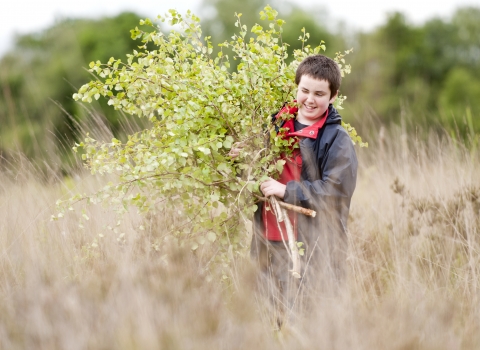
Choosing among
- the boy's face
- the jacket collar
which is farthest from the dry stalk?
the boy's face

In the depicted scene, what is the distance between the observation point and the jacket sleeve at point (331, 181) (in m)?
2.93

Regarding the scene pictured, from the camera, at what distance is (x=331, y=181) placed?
9.66ft

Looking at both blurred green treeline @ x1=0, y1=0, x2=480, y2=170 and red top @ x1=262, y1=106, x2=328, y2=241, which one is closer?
red top @ x1=262, y1=106, x2=328, y2=241

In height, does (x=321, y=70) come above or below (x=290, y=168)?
above

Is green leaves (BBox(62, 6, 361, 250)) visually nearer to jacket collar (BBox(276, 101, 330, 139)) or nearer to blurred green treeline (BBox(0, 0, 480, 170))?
jacket collar (BBox(276, 101, 330, 139))

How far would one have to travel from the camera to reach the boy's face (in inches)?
118

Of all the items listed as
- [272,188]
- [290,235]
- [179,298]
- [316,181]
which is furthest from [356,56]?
[179,298]

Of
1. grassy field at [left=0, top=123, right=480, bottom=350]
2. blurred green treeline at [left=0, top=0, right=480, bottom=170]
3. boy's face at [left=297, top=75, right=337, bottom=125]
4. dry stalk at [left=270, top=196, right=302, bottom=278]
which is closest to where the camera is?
grassy field at [left=0, top=123, right=480, bottom=350]

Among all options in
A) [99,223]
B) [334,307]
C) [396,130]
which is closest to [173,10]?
[99,223]

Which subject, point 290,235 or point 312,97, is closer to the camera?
point 290,235

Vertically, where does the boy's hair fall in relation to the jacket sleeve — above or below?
above

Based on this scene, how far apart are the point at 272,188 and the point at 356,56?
2952 cm

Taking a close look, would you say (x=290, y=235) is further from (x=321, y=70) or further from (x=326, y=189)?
(x=321, y=70)

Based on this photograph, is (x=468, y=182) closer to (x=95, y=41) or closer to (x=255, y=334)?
(x=255, y=334)
